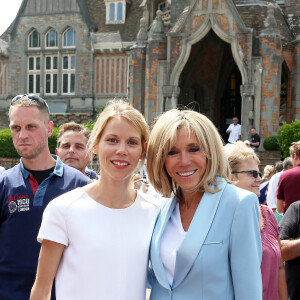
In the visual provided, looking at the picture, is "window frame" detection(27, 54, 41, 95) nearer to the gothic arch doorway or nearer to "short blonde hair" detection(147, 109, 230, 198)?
the gothic arch doorway

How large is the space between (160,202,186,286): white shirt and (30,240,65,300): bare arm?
56 centimetres

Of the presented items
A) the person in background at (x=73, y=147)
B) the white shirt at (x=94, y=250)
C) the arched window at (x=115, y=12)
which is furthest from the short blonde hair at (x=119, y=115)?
the arched window at (x=115, y=12)

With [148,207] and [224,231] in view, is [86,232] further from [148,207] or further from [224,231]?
[224,231]

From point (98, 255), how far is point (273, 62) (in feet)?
57.8

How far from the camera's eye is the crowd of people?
2504 mm

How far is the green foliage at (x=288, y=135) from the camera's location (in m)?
16.3

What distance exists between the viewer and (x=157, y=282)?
2664 millimetres

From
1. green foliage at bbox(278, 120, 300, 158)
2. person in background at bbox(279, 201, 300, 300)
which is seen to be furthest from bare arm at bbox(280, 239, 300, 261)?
green foliage at bbox(278, 120, 300, 158)

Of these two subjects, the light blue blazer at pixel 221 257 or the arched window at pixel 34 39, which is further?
the arched window at pixel 34 39

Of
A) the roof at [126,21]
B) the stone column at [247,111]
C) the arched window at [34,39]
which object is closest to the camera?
the stone column at [247,111]

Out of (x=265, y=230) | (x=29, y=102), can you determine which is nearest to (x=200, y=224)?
(x=265, y=230)

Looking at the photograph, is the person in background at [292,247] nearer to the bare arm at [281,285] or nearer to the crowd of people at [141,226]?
the bare arm at [281,285]

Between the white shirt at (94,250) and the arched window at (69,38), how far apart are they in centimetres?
2845

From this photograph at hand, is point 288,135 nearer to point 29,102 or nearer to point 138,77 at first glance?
point 138,77
